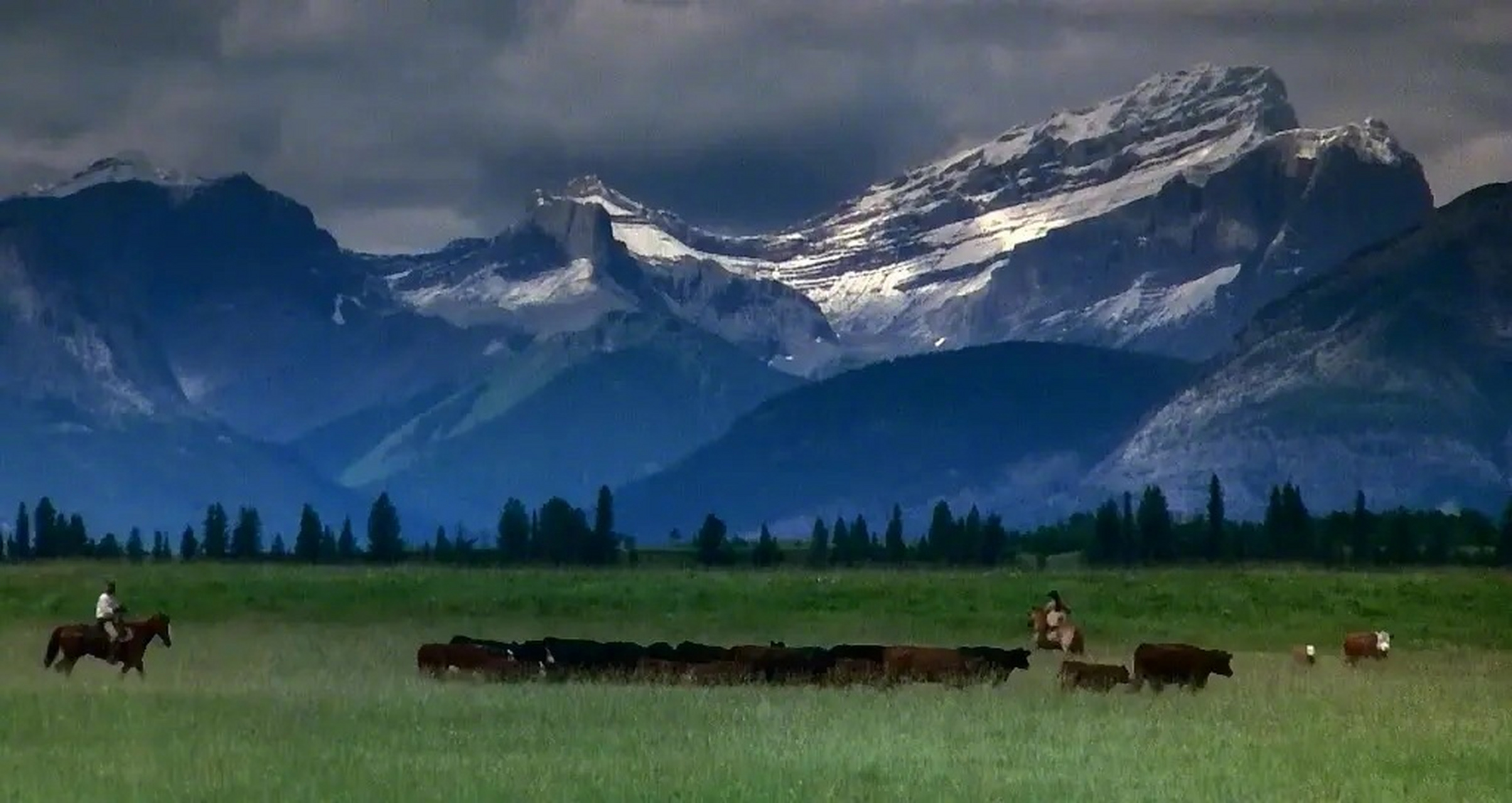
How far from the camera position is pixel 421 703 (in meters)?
44.5

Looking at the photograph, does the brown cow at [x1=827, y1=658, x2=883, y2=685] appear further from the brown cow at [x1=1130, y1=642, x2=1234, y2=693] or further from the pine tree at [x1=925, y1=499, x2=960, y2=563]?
the pine tree at [x1=925, y1=499, x2=960, y2=563]

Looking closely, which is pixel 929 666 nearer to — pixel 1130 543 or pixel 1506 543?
pixel 1506 543

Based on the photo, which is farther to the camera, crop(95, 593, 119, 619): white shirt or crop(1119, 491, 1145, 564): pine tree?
crop(1119, 491, 1145, 564): pine tree

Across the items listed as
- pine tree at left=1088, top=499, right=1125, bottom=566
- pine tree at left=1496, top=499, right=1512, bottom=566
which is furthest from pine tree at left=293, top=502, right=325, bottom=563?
pine tree at left=1496, top=499, right=1512, bottom=566

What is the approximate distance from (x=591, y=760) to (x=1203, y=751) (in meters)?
9.45

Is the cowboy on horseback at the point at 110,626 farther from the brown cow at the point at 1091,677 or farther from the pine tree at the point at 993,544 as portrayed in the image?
the pine tree at the point at 993,544

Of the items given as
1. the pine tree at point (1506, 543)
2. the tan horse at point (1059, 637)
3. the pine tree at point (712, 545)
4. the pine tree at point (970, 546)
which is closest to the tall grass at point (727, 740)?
the tan horse at point (1059, 637)

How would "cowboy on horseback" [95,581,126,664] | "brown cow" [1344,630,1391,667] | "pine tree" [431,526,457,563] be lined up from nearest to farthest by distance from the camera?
"cowboy on horseback" [95,581,126,664] < "brown cow" [1344,630,1391,667] < "pine tree" [431,526,457,563]

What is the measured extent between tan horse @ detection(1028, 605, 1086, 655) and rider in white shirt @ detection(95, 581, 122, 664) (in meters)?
23.3

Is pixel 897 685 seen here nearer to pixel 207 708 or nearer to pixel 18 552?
pixel 207 708

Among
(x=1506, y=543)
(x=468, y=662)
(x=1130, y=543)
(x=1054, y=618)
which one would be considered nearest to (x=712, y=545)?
(x=1130, y=543)

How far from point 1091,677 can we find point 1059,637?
13137 millimetres

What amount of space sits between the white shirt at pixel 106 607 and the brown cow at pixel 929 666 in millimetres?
16384

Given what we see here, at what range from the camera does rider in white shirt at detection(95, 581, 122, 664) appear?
51625mm
